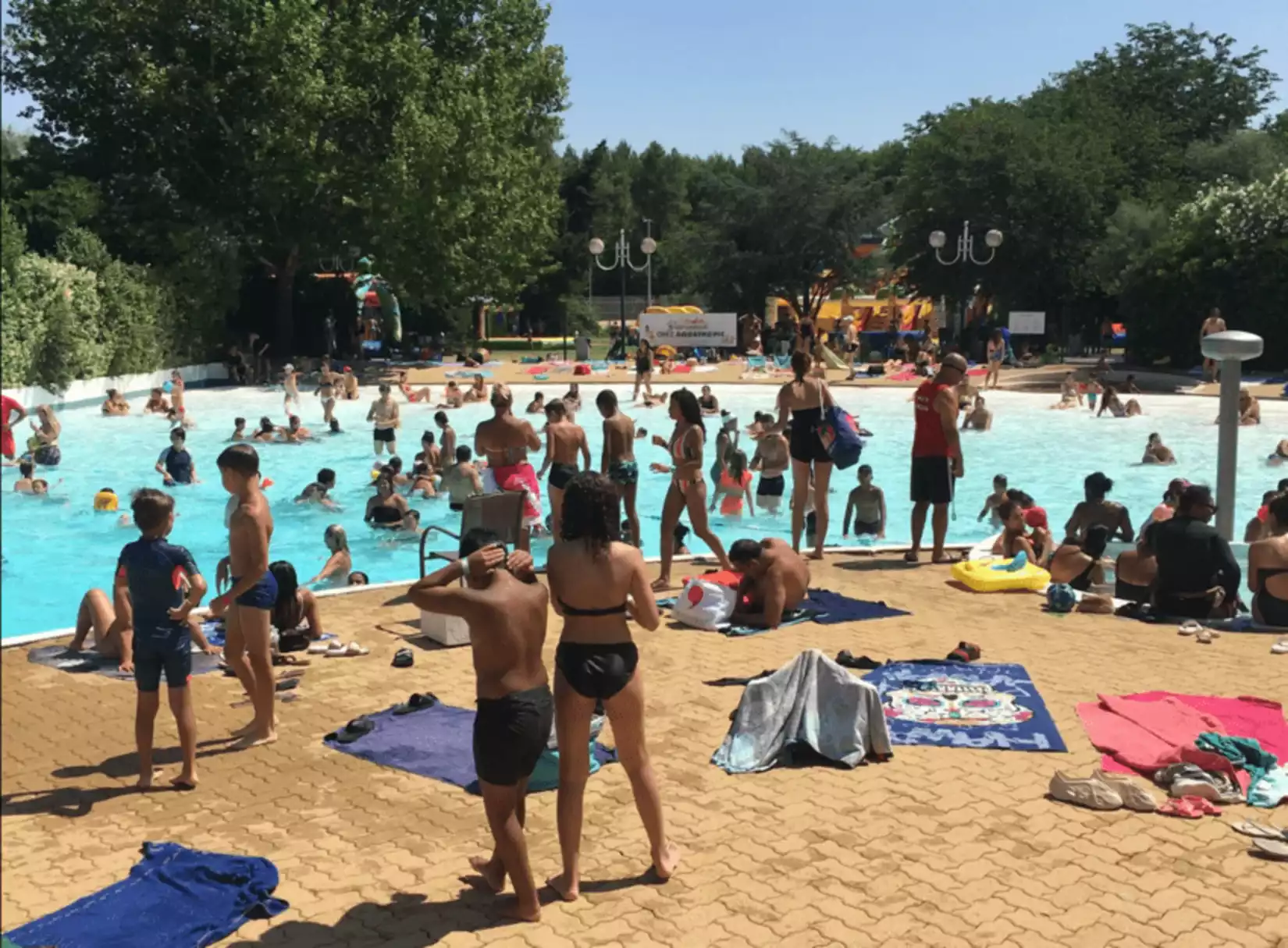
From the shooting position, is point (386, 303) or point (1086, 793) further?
point (386, 303)

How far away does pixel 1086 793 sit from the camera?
221 inches

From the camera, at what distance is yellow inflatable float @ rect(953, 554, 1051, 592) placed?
994cm

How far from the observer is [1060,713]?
691cm

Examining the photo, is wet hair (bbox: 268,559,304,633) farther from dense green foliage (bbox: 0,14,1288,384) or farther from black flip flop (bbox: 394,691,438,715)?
dense green foliage (bbox: 0,14,1288,384)

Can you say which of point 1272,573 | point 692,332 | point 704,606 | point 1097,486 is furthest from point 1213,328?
point 704,606

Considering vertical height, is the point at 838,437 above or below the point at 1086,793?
above

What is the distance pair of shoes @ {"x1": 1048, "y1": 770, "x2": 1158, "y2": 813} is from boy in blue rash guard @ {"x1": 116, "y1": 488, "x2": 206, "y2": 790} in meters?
3.98

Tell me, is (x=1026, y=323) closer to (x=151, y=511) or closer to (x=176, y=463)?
(x=176, y=463)

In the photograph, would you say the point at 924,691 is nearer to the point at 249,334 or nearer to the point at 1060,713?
the point at 1060,713

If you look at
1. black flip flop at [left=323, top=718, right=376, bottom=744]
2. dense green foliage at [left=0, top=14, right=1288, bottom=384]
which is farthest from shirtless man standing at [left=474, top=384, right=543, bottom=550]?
dense green foliage at [left=0, top=14, right=1288, bottom=384]

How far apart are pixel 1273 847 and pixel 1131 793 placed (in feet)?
2.13

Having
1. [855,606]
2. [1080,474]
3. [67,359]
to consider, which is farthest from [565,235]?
[855,606]

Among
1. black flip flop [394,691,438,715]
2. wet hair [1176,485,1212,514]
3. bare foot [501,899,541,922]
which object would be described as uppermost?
wet hair [1176,485,1212,514]

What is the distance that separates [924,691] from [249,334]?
32.7 meters
